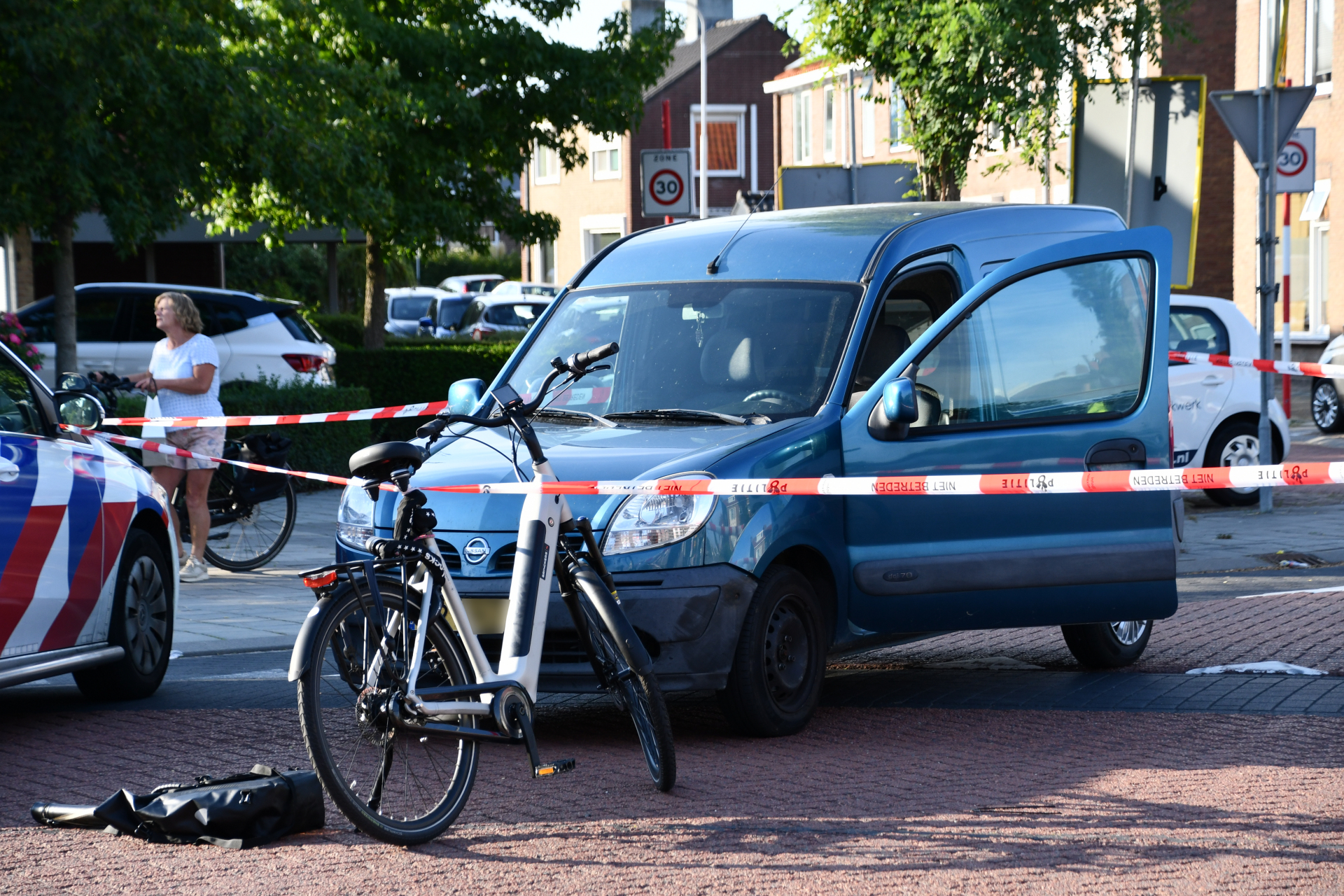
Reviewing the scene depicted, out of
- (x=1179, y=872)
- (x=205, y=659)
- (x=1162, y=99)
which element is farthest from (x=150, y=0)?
(x=1179, y=872)

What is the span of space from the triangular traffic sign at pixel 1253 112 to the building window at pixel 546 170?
45000 millimetres

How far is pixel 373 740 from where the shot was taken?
489cm

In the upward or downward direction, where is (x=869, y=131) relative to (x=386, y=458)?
upward

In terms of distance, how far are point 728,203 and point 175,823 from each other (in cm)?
5109

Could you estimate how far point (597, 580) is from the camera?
5.48m

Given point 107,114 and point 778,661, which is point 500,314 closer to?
point 107,114

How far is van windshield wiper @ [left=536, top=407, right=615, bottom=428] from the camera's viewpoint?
6.89 meters

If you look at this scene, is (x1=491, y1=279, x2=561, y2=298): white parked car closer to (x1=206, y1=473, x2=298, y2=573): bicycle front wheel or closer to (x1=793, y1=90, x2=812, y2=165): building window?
(x1=793, y1=90, x2=812, y2=165): building window

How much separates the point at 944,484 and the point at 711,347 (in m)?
1.36

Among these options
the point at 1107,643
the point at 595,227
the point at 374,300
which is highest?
the point at 595,227

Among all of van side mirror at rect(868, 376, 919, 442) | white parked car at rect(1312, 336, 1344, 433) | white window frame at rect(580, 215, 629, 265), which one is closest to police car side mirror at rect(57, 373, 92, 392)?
van side mirror at rect(868, 376, 919, 442)

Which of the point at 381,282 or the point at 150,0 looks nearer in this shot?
the point at 150,0

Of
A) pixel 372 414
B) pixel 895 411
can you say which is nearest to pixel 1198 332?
pixel 372 414

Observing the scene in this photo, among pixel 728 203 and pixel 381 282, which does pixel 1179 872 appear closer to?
pixel 381 282
